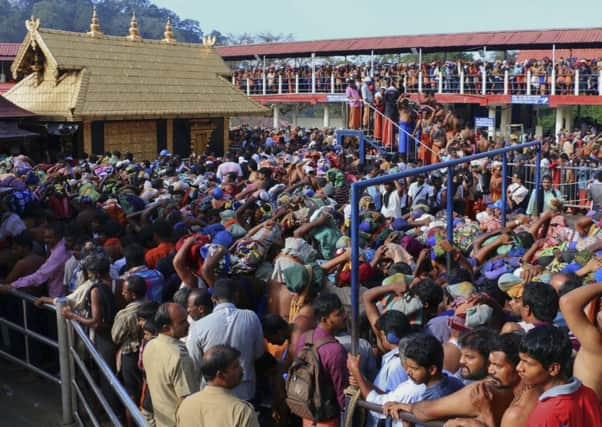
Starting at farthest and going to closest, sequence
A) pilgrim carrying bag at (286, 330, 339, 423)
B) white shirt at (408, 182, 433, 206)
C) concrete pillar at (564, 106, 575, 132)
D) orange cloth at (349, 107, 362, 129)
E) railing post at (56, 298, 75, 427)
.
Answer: concrete pillar at (564, 106, 575, 132)
orange cloth at (349, 107, 362, 129)
white shirt at (408, 182, 433, 206)
railing post at (56, 298, 75, 427)
pilgrim carrying bag at (286, 330, 339, 423)

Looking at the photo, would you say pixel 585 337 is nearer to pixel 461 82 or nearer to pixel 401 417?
pixel 401 417

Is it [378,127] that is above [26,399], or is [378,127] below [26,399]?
above

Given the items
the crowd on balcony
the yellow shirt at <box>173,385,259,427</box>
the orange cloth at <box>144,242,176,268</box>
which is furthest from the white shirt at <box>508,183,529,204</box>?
the crowd on balcony

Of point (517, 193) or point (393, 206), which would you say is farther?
point (517, 193)

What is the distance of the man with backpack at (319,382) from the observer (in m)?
3.97

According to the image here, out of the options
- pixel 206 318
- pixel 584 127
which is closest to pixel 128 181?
pixel 206 318

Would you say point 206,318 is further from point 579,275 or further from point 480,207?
point 480,207

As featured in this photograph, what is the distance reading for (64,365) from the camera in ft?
16.5

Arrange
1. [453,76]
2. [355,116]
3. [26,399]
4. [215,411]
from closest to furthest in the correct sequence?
[215,411], [26,399], [355,116], [453,76]

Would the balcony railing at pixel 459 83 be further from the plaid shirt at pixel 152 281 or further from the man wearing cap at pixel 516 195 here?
the plaid shirt at pixel 152 281

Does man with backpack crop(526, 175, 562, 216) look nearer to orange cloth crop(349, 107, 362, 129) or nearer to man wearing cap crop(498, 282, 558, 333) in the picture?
man wearing cap crop(498, 282, 558, 333)

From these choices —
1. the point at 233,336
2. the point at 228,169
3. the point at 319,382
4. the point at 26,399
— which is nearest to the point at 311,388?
the point at 319,382

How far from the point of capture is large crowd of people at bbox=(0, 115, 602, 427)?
10.7 feet

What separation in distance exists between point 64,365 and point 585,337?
354 cm
